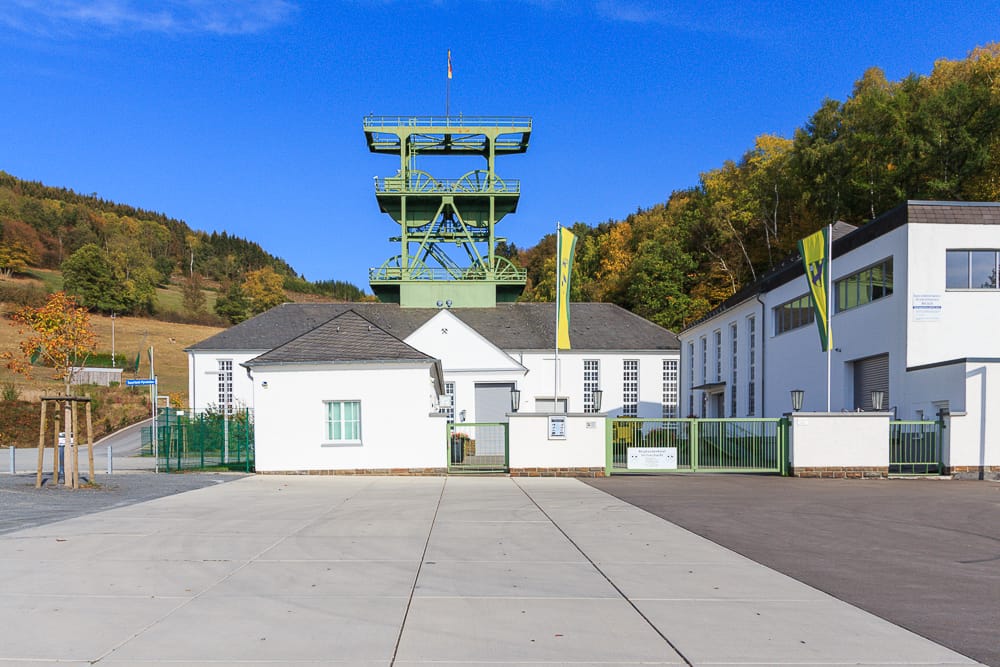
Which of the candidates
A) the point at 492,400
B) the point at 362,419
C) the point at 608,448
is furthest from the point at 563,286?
the point at 492,400

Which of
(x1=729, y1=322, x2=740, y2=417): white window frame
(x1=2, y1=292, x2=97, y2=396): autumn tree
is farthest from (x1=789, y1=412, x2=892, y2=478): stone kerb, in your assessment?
(x1=2, y1=292, x2=97, y2=396): autumn tree

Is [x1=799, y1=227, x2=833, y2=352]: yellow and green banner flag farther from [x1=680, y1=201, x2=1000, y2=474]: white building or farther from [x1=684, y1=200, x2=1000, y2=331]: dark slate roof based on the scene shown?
[x1=684, y1=200, x2=1000, y2=331]: dark slate roof

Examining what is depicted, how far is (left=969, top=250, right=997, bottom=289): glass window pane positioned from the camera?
2725cm

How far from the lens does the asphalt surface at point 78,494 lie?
42.7 ft

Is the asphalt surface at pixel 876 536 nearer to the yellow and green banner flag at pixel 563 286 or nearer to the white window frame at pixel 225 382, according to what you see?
the yellow and green banner flag at pixel 563 286

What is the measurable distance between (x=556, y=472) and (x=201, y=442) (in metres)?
11.4

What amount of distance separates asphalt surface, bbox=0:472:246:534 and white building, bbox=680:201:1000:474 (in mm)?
20163

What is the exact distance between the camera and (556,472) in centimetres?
2328

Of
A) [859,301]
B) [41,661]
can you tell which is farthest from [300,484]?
[859,301]

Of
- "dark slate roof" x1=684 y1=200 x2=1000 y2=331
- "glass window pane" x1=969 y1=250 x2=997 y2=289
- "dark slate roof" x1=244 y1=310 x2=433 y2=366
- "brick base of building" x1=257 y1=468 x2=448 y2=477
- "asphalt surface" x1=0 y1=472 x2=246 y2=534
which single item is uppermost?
"dark slate roof" x1=684 y1=200 x2=1000 y2=331

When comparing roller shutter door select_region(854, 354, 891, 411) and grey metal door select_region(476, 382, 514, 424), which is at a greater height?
roller shutter door select_region(854, 354, 891, 411)

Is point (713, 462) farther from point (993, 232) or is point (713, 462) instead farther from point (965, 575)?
point (965, 575)

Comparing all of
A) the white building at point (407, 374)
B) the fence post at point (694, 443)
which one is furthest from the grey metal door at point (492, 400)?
the fence post at point (694, 443)

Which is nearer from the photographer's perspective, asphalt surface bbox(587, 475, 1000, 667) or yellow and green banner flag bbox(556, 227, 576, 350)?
asphalt surface bbox(587, 475, 1000, 667)
